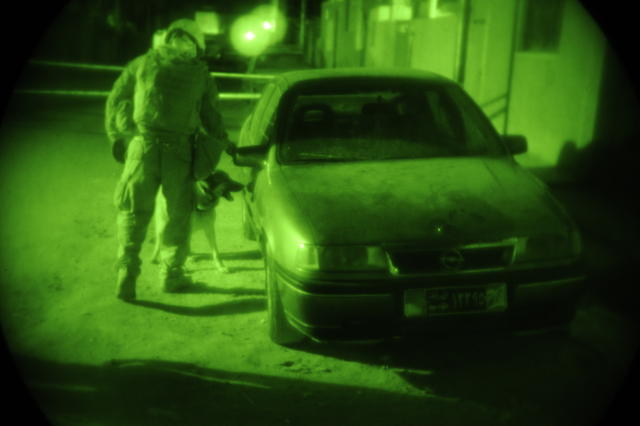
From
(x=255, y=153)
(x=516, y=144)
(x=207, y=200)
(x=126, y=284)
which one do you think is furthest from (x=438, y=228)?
(x=126, y=284)

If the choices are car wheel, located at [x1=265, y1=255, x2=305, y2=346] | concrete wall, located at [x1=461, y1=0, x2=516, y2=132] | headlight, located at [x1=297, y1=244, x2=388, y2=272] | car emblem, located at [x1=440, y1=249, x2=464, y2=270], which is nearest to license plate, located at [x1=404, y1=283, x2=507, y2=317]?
car emblem, located at [x1=440, y1=249, x2=464, y2=270]

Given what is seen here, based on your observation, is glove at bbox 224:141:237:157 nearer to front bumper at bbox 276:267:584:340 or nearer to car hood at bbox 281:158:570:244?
car hood at bbox 281:158:570:244

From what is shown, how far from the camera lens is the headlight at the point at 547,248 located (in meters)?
3.43

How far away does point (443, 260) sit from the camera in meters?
3.35

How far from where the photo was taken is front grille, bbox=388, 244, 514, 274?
3342 millimetres

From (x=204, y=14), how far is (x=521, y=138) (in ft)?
115

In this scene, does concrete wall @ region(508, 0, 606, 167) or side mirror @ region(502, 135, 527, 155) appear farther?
concrete wall @ region(508, 0, 606, 167)

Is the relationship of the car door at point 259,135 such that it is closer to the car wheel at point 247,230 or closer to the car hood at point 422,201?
the car hood at point 422,201

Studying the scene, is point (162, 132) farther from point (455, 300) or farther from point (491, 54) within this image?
point (491, 54)

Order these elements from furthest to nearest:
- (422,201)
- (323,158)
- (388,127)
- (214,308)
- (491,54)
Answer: (491,54) < (214,308) < (388,127) < (323,158) < (422,201)

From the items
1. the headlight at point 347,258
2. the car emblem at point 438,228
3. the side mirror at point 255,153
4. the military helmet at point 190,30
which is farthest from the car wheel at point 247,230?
the car emblem at point 438,228

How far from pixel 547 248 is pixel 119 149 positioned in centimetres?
307

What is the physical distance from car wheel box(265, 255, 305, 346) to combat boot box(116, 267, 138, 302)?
121cm

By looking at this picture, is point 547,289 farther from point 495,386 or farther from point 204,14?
point 204,14
